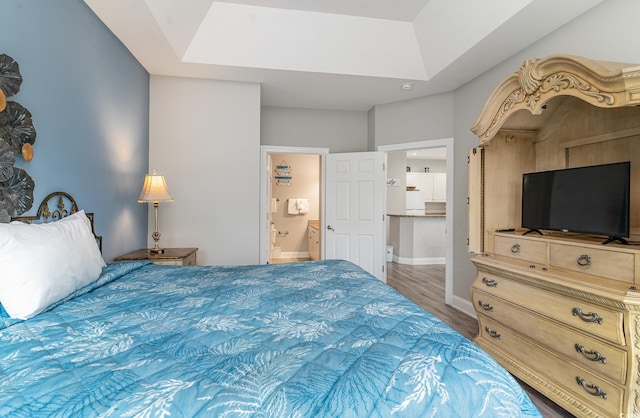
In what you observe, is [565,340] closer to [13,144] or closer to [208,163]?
[13,144]

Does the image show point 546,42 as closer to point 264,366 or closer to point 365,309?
point 365,309

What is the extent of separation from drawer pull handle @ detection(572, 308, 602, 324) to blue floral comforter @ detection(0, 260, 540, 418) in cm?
105

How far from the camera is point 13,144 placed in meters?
1.61

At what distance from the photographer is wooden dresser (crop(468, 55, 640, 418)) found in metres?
1.53

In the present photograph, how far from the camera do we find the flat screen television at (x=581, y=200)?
5.71ft

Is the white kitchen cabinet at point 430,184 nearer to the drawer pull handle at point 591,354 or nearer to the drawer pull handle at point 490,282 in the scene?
the drawer pull handle at point 490,282

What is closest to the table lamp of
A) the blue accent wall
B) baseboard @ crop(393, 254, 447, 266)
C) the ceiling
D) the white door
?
the blue accent wall

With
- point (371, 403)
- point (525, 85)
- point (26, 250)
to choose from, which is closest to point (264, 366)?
point (371, 403)

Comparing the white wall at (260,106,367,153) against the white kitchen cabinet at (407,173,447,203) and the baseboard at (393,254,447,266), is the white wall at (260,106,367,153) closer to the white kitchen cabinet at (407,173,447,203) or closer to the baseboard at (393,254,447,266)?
the baseboard at (393,254,447,266)

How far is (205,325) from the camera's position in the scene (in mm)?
1171

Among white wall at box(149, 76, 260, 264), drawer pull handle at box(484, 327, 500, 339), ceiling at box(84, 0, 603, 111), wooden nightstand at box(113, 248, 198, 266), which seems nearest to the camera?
drawer pull handle at box(484, 327, 500, 339)

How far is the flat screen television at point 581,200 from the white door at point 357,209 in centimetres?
199

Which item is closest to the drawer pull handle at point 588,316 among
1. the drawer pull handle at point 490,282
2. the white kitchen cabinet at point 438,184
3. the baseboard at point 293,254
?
the drawer pull handle at point 490,282

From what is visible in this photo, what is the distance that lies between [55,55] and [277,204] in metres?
5.22
